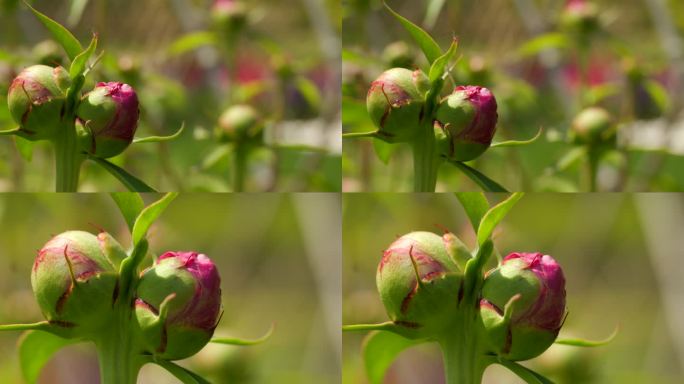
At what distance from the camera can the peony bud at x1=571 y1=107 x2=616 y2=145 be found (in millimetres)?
848

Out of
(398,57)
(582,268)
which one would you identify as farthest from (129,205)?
(582,268)

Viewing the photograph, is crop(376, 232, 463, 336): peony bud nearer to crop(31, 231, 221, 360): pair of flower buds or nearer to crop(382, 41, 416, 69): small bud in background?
crop(31, 231, 221, 360): pair of flower buds

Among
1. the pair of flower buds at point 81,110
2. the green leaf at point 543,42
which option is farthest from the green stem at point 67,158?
the green leaf at point 543,42

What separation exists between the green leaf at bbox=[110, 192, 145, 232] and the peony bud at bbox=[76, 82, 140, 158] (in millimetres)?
24

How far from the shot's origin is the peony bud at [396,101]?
499 millimetres

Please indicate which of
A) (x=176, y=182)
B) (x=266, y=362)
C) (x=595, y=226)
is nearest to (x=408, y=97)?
(x=176, y=182)

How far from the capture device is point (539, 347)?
0.48 meters

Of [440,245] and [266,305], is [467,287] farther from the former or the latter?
[266,305]

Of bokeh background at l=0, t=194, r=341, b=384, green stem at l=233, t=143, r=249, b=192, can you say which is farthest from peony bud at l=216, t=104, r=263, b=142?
bokeh background at l=0, t=194, r=341, b=384

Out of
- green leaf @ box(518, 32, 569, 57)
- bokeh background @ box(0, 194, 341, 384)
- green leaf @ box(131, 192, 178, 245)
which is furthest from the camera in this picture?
bokeh background @ box(0, 194, 341, 384)

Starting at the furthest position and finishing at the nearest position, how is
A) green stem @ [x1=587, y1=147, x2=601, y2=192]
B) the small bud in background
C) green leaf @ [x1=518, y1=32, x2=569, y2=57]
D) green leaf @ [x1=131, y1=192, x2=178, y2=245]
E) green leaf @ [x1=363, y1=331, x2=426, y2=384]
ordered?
1. green leaf @ [x1=518, y1=32, x2=569, y2=57]
2. green stem @ [x1=587, y1=147, x2=601, y2=192]
3. the small bud in background
4. green leaf @ [x1=363, y1=331, x2=426, y2=384]
5. green leaf @ [x1=131, y1=192, x2=178, y2=245]

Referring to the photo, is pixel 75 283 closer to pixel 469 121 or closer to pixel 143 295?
pixel 143 295

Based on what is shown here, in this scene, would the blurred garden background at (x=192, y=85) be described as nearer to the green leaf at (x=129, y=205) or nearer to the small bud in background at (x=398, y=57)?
the small bud in background at (x=398, y=57)

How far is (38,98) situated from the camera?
0.50 m
